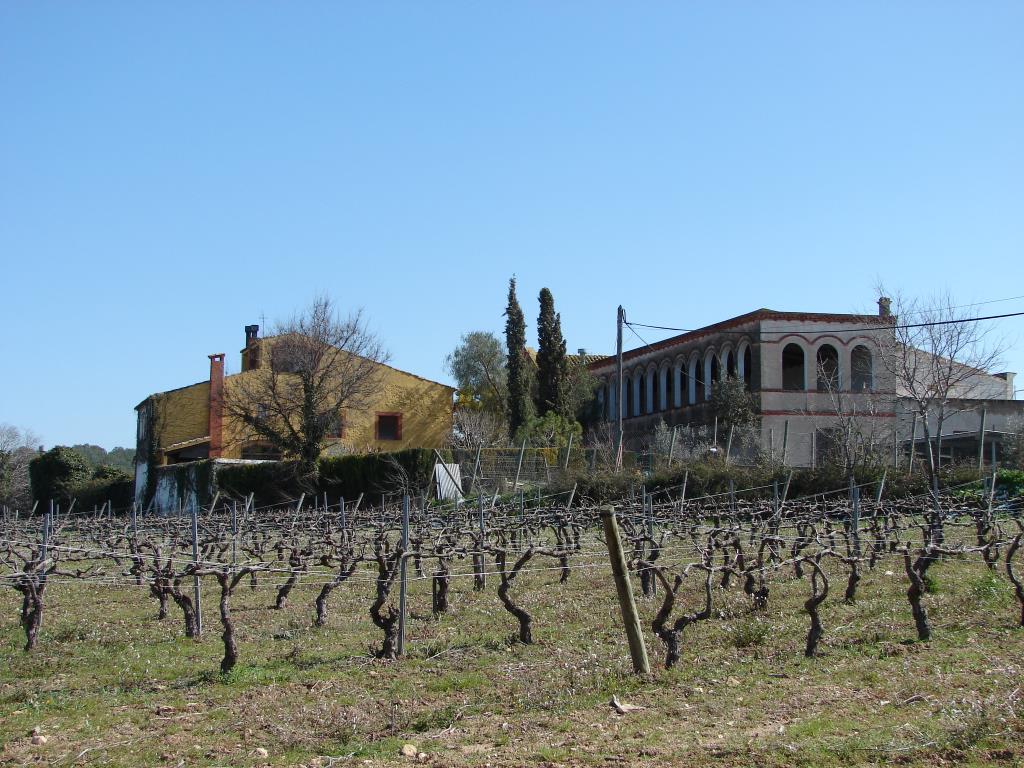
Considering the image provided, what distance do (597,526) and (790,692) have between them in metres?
15.4

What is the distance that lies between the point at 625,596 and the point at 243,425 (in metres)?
39.3

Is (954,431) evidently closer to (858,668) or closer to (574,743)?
(858,668)

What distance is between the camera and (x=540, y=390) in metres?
46.1

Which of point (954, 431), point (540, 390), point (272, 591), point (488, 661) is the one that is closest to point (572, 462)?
point (540, 390)

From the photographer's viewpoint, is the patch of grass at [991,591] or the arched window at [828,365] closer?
the patch of grass at [991,591]

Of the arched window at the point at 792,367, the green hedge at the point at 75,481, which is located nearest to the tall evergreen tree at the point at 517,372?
the arched window at the point at 792,367

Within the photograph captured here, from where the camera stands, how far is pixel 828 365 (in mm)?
40312

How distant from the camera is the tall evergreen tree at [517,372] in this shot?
4497 cm

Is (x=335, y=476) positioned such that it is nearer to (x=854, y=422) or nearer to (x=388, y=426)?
(x=388, y=426)

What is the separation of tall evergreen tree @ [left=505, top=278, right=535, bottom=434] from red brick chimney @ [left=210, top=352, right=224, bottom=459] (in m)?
13.4

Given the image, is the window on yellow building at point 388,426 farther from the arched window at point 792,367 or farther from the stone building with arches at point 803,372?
the arched window at point 792,367

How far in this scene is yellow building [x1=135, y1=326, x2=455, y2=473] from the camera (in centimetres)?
4725

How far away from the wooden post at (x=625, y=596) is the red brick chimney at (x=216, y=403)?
132ft

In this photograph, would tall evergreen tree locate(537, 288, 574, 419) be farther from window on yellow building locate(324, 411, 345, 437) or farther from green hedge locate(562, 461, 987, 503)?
green hedge locate(562, 461, 987, 503)
